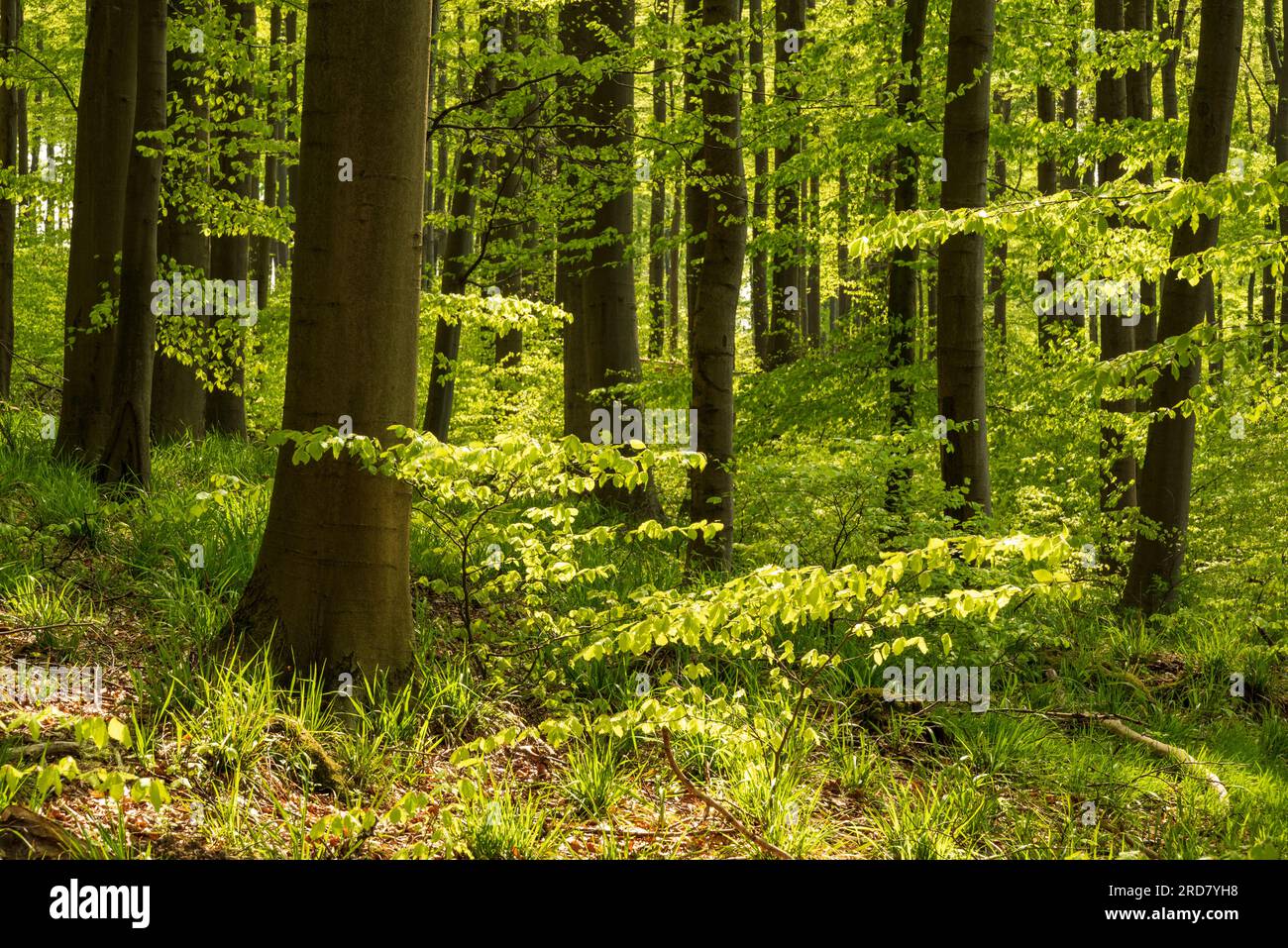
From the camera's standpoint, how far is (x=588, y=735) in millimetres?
4945

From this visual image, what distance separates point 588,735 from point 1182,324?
6.33 metres

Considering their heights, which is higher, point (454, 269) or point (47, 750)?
point (454, 269)

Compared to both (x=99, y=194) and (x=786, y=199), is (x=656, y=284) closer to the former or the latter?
(x=786, y=199)

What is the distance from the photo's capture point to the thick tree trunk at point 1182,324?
825 cm

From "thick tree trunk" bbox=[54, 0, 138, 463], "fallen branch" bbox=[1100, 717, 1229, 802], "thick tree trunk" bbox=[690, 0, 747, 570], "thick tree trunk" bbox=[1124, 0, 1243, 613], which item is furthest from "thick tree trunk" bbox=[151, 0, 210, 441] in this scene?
"thick tree trunk" bbox=[1124, 0, 1243, 613]

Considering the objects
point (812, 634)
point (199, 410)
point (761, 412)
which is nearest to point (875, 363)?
point (761, 412)

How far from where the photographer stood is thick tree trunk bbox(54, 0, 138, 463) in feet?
24.6

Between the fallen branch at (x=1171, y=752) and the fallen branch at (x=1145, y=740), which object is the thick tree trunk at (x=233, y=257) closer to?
the fallen branch at (x=1145, y=740)

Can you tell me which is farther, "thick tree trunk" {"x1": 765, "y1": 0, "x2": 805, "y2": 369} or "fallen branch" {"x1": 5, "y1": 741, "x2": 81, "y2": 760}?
"thick tree trunk" {"x1": 765, "y1": 0, "x2": 805, "y2": 369}

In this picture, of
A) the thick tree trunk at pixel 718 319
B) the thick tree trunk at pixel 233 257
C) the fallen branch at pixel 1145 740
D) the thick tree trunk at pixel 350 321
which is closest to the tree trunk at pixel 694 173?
the thick tree trunk at pixel 718 319

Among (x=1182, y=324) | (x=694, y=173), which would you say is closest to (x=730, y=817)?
(x=694, y=173)

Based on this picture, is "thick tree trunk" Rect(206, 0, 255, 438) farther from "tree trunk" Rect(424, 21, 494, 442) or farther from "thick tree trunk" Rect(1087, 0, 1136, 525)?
"thick tree trunk" Rect(1087, 0, 1136, 525)

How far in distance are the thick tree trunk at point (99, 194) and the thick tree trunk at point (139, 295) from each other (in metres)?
0.28

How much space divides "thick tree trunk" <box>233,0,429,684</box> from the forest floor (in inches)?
12.4
